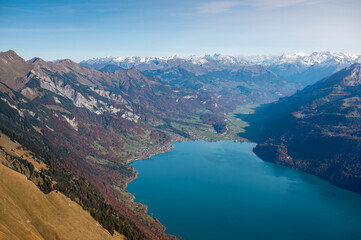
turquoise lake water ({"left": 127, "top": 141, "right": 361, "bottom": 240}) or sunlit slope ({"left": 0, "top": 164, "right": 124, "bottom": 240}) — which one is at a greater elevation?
sunlit slope ({"left": 0, "top": 164, "right": 124, "bottom": 240})

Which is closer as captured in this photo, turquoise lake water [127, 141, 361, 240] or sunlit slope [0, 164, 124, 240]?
sunlit slope [0, 164, 124, 240]

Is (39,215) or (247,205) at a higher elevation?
(39,215)

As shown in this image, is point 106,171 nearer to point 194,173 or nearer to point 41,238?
point 194,173

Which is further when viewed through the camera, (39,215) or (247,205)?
(247,205)

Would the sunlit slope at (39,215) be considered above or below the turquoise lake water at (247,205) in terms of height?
above
